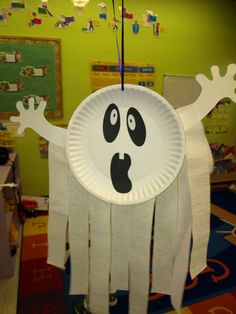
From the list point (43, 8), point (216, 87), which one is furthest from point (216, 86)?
point (43, 8)

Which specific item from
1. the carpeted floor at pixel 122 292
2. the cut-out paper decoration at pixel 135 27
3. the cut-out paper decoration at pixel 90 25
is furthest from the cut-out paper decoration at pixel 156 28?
the carpeted floor at pixel 122 292

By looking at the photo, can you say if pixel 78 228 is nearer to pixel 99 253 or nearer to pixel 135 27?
pixel 99 253

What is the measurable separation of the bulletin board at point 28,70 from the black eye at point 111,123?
1809 mm

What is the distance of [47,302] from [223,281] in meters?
1.08

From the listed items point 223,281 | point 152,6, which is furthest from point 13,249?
point 152,6

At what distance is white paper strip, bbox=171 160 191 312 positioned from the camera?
597 mm

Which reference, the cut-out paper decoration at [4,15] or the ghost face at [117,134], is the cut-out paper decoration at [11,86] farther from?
the ghost face at [117,134]

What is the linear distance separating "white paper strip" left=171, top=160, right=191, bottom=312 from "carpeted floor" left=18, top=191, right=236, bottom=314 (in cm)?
86

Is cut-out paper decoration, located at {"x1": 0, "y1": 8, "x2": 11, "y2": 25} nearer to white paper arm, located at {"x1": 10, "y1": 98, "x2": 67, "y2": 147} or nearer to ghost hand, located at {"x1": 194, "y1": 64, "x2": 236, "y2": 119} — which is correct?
white paper arm, located at {"x1": 10, "y1": 98, "x2": 67, "y2": 147}

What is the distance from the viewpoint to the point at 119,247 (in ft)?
2.08

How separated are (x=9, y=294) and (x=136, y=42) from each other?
234 centimetres

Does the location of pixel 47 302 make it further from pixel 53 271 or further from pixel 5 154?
pixel 5 154

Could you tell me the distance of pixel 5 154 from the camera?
1.95 meters

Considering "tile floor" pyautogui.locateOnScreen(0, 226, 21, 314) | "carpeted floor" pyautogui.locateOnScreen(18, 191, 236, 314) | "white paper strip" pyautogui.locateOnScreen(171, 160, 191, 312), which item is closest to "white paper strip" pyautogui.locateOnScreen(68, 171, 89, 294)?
"white paper strip" pyautogui.locateOnScreen(171, 160, 191, 312)
